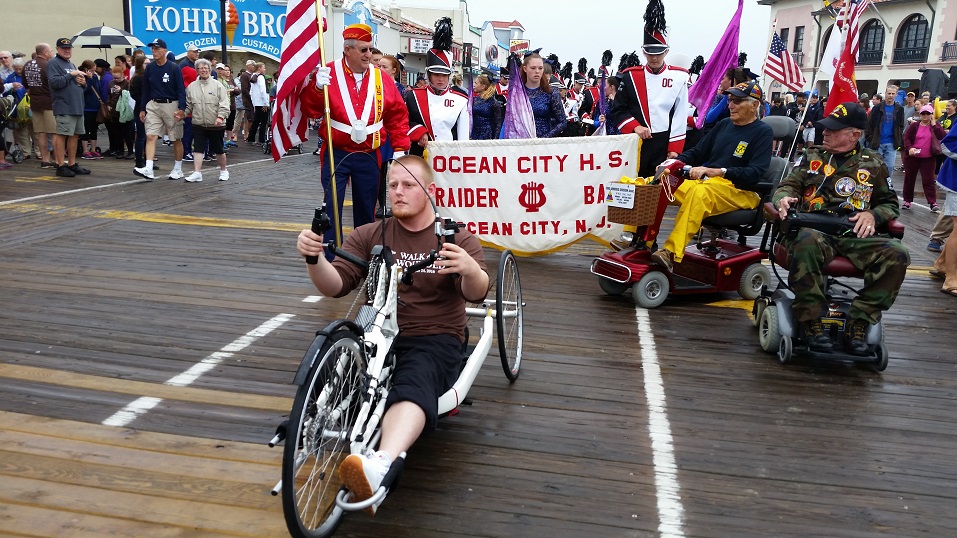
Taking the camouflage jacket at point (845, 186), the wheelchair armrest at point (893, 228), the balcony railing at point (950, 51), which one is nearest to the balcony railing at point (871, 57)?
the balcony railing at point (950, 51)

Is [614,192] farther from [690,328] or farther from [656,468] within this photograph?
[656,468]

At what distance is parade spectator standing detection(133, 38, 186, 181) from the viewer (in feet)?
40.4

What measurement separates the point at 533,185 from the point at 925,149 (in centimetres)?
808

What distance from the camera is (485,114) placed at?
9.84m

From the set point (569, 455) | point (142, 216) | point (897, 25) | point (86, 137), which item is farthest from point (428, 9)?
point (569, 455)

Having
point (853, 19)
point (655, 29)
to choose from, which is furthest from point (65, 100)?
point (853, 19)

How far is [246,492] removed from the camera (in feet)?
10.9

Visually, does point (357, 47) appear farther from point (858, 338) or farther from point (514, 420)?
point (858, 338)

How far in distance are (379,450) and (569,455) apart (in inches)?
45.8

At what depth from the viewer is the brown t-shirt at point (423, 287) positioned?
3.72 meters

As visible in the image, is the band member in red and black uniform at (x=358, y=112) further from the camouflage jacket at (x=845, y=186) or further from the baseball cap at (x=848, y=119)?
the baseball cap at (x=848, y=119)

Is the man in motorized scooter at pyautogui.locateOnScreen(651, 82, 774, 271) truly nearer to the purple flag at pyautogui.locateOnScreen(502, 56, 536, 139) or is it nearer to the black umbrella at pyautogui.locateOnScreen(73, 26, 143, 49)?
the purple flag at pyautogui.locateOnScreen(502, 56, 536, 139)

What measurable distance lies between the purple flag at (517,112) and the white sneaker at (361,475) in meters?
6.66

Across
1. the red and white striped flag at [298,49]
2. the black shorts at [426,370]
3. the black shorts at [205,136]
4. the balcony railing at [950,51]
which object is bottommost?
the black shorts at [426,370]
